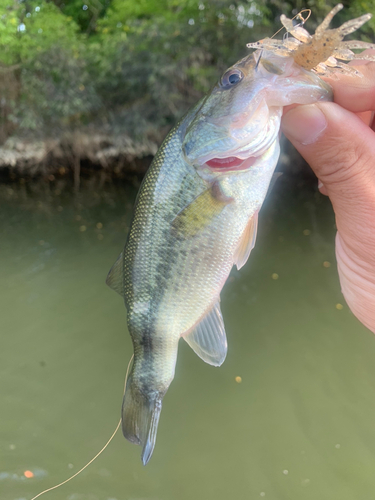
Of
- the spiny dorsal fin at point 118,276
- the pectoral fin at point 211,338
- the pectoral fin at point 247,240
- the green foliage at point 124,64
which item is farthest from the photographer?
the green foliage at point 124,64

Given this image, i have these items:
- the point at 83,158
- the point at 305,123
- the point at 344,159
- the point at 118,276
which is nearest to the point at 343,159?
the point at 344,159

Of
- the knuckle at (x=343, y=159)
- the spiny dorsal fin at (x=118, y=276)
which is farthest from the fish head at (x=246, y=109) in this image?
the spiny dorsal fin at (x=118, y=276)

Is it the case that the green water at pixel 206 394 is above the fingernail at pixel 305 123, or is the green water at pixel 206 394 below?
below

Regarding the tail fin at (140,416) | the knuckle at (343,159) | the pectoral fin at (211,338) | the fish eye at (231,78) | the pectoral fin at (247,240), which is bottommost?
the tail fin at (140,416)

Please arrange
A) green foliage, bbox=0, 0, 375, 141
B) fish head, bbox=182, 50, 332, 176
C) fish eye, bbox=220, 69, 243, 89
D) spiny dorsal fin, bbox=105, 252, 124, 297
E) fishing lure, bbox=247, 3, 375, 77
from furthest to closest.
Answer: green foliage, bbox=0, 0, 375, 141
spiny dorsal fin, bbox=105, 252, 124, 297
fish eye, bbox=220, 69, 243, 89
fish head, bbox=182, 50, 332, 176
fishing lure, bbox=247, 3, 375, 77

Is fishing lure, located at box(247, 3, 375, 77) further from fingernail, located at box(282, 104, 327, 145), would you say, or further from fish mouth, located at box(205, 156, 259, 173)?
fish mouth, located at box(205, 156, 259, 173)

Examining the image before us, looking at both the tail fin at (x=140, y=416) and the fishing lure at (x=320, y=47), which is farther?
the tail fin at (x=140, y=416)

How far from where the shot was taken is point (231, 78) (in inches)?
61.1

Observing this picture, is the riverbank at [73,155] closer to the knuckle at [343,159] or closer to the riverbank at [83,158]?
the riverbank at [83,158]

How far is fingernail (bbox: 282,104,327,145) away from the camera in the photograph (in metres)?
1.50

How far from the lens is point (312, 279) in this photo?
17.9ft

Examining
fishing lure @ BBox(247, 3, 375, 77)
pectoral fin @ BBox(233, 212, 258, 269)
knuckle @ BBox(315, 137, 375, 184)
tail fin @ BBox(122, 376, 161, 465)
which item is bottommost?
tail fin @ BBox(122, 376, 161, 465)

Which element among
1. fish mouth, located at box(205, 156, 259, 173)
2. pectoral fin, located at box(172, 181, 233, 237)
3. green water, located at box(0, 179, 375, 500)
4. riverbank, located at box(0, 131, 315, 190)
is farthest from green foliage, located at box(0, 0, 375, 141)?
pectoral fin, located at box(172, 181, 233, 237)

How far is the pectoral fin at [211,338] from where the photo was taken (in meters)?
1.76
